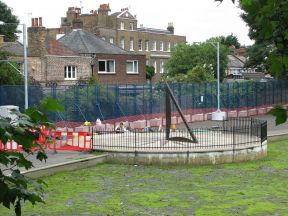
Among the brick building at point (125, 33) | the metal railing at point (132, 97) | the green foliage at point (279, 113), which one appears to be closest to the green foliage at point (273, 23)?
the green foliage at point (279, 113)

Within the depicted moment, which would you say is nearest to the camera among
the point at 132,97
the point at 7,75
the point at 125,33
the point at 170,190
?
the point at 170,190

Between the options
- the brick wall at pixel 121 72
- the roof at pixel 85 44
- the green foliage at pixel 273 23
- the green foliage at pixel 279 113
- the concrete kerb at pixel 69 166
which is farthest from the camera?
the brick wall at pixel 121 72

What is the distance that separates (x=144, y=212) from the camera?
13.8m

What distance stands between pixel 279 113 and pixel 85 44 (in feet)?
186

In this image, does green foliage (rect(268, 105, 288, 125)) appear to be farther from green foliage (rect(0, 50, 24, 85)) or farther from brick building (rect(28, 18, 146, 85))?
brick building (rect(28, 18, 146, 85))

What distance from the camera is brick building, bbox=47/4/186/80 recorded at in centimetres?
8000

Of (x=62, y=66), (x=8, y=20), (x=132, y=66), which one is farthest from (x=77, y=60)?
(x=8, y=20)

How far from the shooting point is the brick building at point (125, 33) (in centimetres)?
8000

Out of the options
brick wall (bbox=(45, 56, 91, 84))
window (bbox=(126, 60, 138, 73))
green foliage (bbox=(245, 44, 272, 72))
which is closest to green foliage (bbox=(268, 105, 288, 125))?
brick wall (bbox=(45, 56, 91, 84))

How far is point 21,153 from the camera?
11.6 ft

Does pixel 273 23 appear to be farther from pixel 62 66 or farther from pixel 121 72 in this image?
pixel 121 72

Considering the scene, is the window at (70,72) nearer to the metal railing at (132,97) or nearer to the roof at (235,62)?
the metal railing at (132,97)

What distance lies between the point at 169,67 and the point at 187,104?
34.5 m

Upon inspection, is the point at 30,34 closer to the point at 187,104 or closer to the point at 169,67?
the point at 187,104
